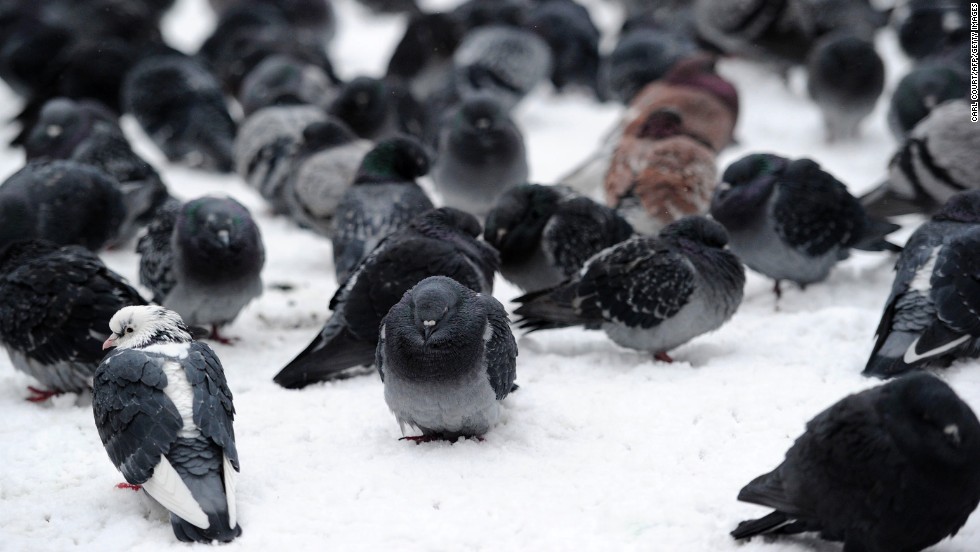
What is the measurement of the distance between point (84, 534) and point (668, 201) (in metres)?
4.14

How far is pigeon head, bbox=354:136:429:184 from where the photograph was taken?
22.3 feet

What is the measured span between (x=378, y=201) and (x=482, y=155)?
158 centimetres

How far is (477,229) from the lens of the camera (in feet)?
18.7

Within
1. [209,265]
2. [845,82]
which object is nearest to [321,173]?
[209,265]

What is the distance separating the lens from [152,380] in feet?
12.9

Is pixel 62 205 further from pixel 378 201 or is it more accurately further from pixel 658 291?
pixel 658 291

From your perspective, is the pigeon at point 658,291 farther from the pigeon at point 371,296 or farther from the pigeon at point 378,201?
the pigeon at point 378,201

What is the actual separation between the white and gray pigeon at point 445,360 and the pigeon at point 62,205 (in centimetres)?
314

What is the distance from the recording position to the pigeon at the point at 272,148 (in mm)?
8391

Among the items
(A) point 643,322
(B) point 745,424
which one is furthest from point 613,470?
(A) point 643,322

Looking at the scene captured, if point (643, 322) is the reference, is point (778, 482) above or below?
above

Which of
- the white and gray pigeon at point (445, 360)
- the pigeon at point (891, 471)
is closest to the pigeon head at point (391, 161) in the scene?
the white and gray pigeon at point (445, 360)

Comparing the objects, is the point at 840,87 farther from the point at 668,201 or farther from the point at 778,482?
the point at 778,482

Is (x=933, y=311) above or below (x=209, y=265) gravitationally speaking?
above
